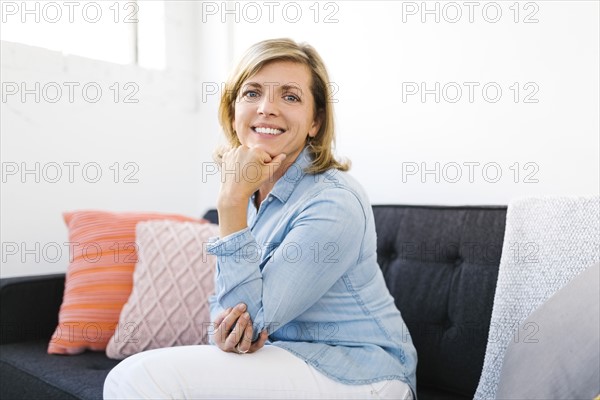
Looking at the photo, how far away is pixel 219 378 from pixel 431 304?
0.67m

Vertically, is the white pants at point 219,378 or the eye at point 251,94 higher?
the eye at point 251,94

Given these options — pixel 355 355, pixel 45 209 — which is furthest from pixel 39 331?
pixel 355 355

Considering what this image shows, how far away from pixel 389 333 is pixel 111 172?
1.55 m

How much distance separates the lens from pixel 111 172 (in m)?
2.46

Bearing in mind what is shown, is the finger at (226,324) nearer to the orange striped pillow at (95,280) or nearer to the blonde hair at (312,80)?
the blonde hair at (312,80)

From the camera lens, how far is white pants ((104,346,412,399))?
106cm

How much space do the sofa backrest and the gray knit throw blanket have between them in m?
0.08

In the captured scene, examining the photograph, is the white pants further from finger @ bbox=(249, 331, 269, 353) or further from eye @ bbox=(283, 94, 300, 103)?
eye @ bbox=(283, 94, 300, 103)

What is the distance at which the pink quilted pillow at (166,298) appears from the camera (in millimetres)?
1703

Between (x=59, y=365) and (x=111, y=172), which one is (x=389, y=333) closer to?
(x=59, y=365)

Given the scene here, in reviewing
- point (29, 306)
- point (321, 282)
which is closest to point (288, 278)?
point (321, 282)

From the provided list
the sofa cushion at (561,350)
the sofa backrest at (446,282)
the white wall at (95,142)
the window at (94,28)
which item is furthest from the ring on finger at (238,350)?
the window at (94,28)

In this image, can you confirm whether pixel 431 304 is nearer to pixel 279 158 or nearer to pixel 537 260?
pixel 537 260

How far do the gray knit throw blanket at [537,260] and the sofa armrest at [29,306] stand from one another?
1.30m
